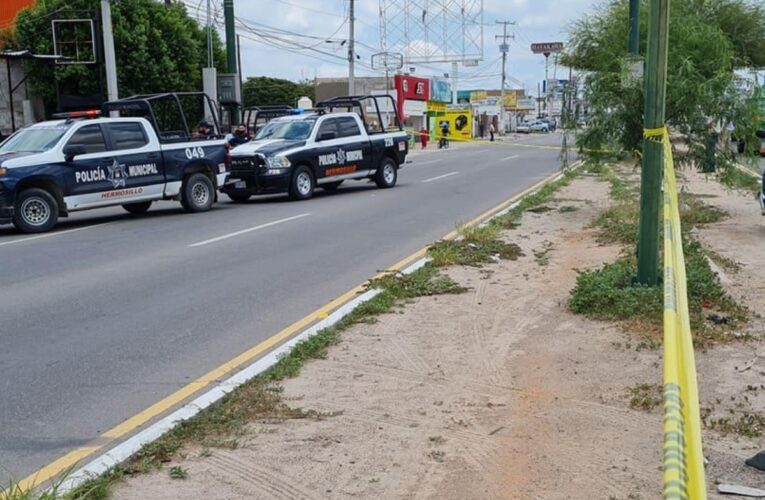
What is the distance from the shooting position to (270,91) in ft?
264

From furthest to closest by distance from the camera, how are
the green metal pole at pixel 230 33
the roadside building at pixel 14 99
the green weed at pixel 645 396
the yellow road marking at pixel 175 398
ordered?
1. the roadside building at pixel 14 99
2. the green metal pole at pixel 230 33
3. the green weed at pixel 645 396
4. the yellow road marking at pixel 175 398

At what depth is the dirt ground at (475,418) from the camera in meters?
4.23

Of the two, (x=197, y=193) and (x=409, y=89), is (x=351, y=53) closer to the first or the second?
(x=409, y=89)

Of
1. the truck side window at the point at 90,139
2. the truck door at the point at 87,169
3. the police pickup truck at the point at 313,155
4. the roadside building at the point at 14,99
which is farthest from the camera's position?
the roadside building at the point at 14,99

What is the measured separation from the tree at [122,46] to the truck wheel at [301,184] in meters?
20.5

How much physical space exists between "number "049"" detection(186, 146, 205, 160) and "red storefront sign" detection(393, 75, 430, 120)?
4081 cm

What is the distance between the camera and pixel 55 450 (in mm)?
4812

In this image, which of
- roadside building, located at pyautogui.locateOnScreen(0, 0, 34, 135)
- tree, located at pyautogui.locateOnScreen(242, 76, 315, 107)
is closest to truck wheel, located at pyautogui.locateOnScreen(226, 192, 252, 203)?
roadside building, located at pyautogui.locateOnScreen(0, 0, 34, 135)

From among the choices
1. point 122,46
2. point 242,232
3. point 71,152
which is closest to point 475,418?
point 242,232

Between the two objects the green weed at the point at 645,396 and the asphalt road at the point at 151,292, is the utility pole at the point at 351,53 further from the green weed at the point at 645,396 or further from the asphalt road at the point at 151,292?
the green weed at the point at 645,396

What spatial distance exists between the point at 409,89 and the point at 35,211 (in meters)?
50.2

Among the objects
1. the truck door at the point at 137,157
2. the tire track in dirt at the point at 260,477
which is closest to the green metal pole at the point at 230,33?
the truck door at the point at 137,157

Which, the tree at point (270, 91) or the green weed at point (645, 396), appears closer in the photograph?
the green weed at point (645, 396)

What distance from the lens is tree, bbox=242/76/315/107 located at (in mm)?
79625
